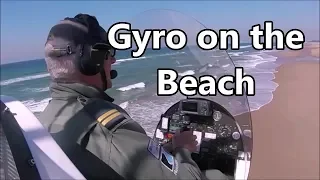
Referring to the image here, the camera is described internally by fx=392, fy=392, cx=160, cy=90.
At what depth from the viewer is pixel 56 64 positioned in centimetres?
143

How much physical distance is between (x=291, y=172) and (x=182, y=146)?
384cm

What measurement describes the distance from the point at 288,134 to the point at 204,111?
211 inches

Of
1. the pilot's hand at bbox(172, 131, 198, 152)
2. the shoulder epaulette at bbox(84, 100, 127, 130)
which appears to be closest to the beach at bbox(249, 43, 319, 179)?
the pilot's hand at bbox(172, 131, 198, 152)

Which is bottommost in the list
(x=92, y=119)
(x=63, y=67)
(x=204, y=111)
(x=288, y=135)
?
(x=288, y=135)

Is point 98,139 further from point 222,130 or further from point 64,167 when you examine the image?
point 222,130

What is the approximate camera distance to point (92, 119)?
4.11ft

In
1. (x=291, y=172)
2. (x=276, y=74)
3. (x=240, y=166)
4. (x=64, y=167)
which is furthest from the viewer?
(x=276, y=74)

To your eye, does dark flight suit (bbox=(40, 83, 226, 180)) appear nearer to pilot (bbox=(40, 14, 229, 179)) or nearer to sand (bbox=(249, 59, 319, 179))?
pilot (bbox=(40, 14, 229, 179))

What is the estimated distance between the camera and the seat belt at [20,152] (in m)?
1.01

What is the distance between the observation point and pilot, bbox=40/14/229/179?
120 centimetres

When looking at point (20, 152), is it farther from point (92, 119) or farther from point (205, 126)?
point (205, 126)

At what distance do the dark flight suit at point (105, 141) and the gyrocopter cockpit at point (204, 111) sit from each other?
581mm

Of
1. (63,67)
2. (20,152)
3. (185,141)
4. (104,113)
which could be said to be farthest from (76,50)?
(185,141)

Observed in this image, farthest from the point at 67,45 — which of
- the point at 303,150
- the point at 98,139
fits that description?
the point at 303,150
